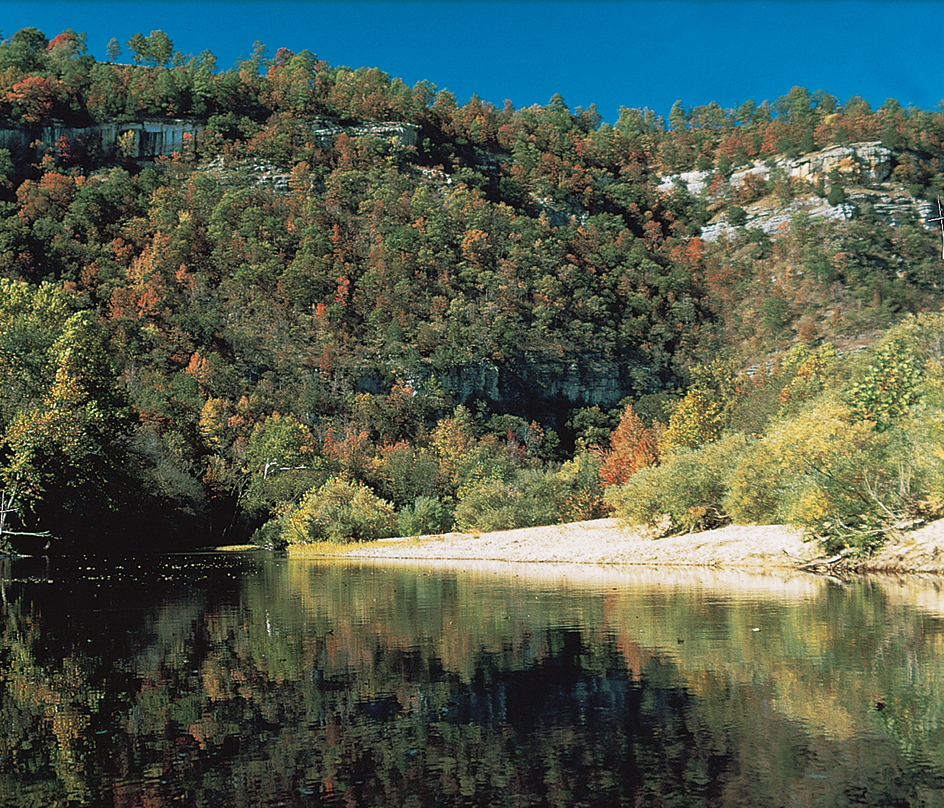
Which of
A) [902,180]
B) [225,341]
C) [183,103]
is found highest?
[183,103]

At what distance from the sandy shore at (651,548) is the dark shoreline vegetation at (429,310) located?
1.13 meters

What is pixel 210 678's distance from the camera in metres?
11.2

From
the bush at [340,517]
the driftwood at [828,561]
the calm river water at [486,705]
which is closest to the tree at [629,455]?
the bush at [340,517]

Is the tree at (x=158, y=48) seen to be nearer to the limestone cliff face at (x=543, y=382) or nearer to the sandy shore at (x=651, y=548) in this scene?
the limestone cliff face at (x=543, y=382)

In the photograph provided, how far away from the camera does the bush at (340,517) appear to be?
61.2m

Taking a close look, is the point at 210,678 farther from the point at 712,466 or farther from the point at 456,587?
the point at 712,466

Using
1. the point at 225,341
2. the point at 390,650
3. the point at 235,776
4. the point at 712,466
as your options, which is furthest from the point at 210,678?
the point at 225,341

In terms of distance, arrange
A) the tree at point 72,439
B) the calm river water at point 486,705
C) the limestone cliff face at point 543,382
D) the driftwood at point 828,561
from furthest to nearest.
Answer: the limestone cliff face at point 543,382
the tree at point 72,439
the driftwood at point 828,561
the calm river water at point 486,705

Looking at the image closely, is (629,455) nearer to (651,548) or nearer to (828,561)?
(651,548)

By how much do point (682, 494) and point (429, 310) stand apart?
85.5 meters

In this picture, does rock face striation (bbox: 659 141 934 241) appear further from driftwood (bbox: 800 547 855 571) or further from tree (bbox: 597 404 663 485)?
driftwood (bbox: 800 547 855 571)

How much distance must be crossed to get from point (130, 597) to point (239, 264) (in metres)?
103

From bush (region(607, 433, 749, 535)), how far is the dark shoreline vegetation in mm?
171

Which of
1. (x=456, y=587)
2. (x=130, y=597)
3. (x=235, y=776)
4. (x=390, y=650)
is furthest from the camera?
(x=456, y=587)
